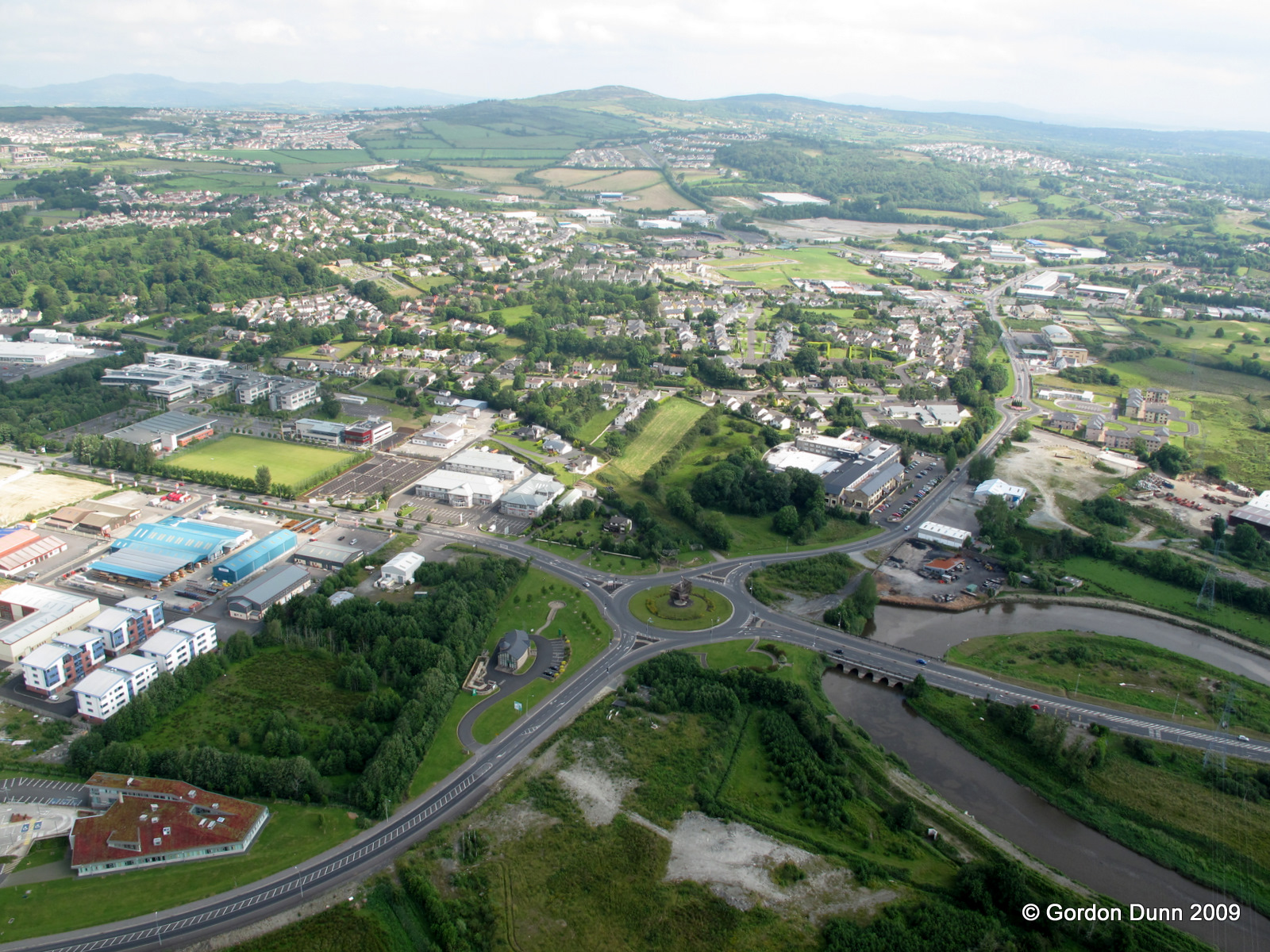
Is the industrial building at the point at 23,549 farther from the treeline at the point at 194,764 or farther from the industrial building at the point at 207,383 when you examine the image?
the industrial building at the point at 207,383

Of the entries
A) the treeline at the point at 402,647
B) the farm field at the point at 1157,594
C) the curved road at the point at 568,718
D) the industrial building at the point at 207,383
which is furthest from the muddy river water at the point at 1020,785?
the industrial building at the point at 207,383

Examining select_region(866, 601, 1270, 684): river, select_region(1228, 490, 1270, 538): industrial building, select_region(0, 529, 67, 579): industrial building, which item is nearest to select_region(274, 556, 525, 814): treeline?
select_region(0, 529, 67, 579): industrial building

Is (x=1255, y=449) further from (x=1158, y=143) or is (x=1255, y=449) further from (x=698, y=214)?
(x=1158, y=143)

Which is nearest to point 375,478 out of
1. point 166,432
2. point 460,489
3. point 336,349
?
point 460,489

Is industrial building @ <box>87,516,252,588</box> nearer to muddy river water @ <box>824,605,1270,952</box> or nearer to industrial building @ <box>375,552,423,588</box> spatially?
industrial building @ <box>375,552,423,588</box>

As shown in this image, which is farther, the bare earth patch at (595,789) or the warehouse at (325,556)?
the warehouse at (325,556)

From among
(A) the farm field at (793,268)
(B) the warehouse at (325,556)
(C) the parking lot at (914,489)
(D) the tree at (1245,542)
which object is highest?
(A) the farm field at (793,268)

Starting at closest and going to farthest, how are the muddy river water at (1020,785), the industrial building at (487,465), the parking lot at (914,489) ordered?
the muddy river water at (1020,785), the parking lot at (914,489), the industrial building at (487,465)
